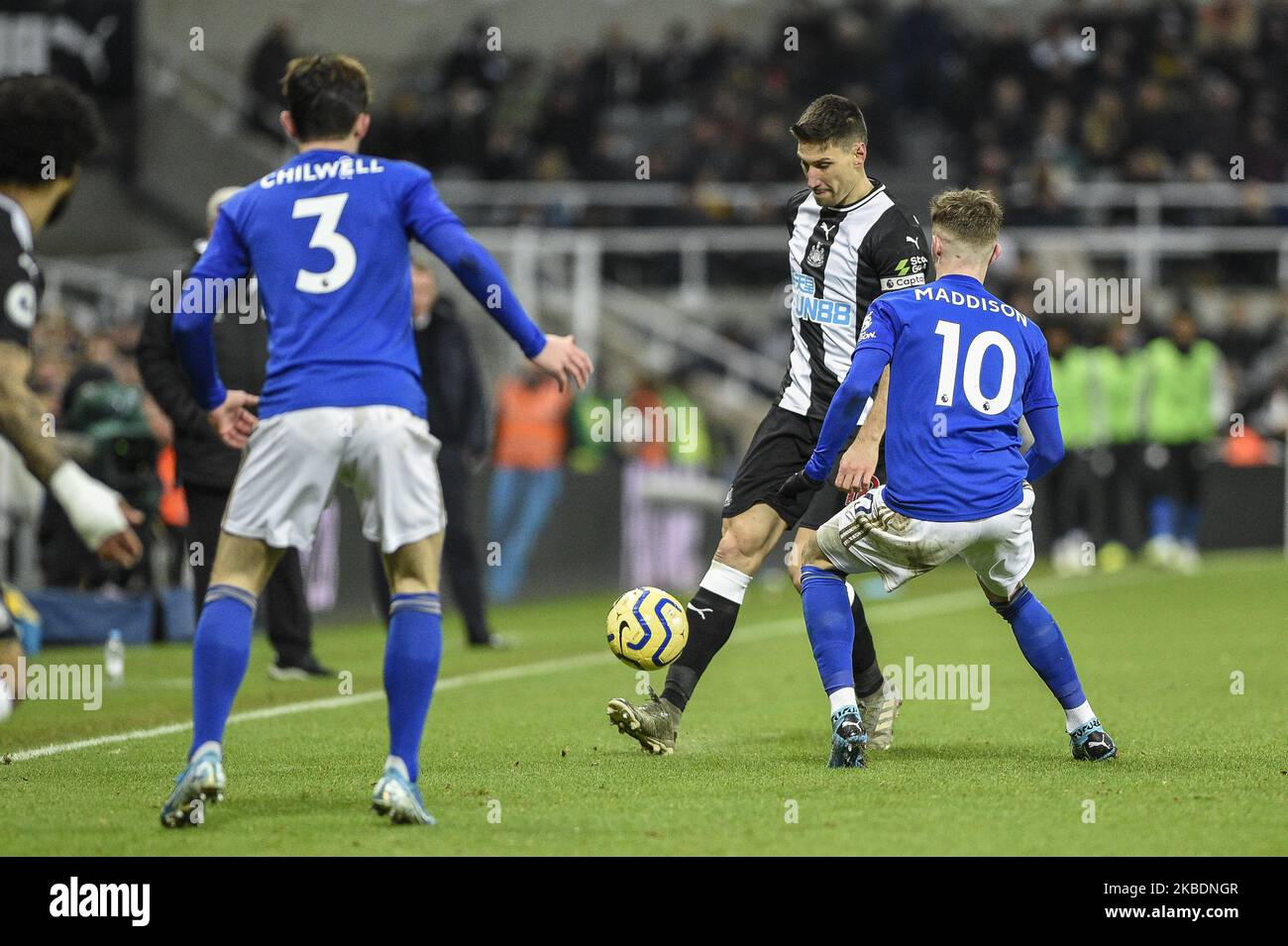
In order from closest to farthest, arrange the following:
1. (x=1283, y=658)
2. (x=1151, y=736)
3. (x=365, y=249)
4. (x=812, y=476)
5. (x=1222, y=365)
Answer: (x=365, y=249) → (x=812, y=476) → (x=1151, y=736) → (x=1283, y=658) → (x=1222, y=365)

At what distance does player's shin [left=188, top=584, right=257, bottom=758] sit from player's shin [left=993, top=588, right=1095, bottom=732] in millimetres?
2626

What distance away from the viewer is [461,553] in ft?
38.9

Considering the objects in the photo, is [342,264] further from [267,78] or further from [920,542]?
[267,78]

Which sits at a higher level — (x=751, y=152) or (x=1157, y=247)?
(x=751, y=152)

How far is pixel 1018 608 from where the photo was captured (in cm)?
675

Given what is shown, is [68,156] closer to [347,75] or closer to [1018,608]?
[347,75]

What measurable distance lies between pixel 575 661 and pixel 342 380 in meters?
5.74

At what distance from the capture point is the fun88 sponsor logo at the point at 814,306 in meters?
6.98

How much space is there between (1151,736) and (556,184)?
16811mm

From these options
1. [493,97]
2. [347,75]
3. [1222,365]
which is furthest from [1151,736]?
[493,97]

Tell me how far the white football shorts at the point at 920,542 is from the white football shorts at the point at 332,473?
1.69 m

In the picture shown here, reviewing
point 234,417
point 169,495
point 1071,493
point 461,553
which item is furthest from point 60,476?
point 1071,493

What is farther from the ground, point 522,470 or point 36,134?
point 522,470
